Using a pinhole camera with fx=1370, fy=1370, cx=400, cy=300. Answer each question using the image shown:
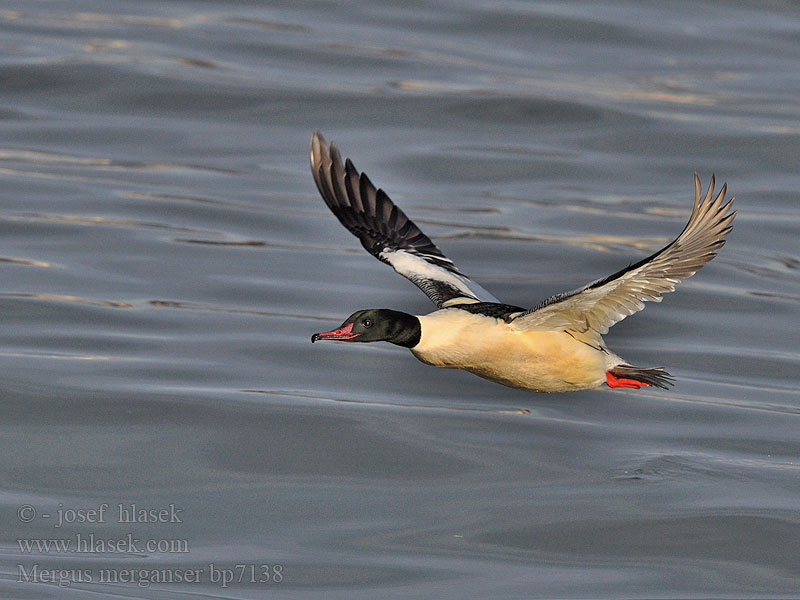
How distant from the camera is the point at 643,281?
25.2 feet

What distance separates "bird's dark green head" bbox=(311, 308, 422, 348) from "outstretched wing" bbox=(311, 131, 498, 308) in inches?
45.6

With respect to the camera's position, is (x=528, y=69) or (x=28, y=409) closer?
(x=28, y=409)

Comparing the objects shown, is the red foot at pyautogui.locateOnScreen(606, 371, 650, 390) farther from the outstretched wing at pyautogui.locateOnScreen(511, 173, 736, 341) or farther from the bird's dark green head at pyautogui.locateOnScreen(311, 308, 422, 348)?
the bird's dark green head at pyautogui.locateOnScreen(311, 308, 422, 348)

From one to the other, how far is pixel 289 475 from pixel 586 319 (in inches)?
105

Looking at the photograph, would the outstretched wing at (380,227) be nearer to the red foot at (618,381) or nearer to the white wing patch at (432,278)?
the white wing patch at (432,278)

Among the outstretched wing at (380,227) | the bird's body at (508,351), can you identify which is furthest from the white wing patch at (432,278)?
the bird's body at (508,351)

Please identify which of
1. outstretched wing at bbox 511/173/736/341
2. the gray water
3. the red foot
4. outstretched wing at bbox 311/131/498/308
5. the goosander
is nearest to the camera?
outstretched wing at bbox 511/173/736/341

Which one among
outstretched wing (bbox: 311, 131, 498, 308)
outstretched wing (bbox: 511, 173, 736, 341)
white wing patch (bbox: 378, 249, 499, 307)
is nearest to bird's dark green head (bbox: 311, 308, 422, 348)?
outstretched wing (bbox: 511, 173, 736, 341)

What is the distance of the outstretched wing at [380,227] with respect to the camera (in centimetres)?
966

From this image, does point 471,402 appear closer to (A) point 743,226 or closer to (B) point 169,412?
(B) point 169,412

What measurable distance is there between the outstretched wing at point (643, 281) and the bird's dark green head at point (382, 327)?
615 millimetres

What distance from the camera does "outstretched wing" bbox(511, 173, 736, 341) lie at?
289 inches

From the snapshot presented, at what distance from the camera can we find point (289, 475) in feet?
31.9

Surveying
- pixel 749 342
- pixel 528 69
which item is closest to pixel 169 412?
pixel 749 342
